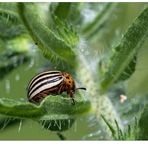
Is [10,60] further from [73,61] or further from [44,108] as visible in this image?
[44,108]

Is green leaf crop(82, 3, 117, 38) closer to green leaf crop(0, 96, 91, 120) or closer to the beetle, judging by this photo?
the beetle

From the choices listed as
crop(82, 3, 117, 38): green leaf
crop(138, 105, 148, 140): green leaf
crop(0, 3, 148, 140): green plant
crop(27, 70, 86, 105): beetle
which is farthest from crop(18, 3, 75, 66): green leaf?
crop(82, 3, 117, 38): green leaf

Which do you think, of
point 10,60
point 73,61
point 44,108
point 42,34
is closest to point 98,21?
point 10,60

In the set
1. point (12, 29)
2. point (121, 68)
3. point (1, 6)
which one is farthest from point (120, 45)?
point (12, 29)

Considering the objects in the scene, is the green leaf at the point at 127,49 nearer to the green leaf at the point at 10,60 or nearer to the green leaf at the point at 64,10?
the green leaf at the point at 64,10

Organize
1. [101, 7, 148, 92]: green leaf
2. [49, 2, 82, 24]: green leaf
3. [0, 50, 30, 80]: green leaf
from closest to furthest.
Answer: [101, 7, 148, 92]: green leaf, [49, 2, 82, 24]: green leaf, [0, 50, 30, 80]: green leaf
